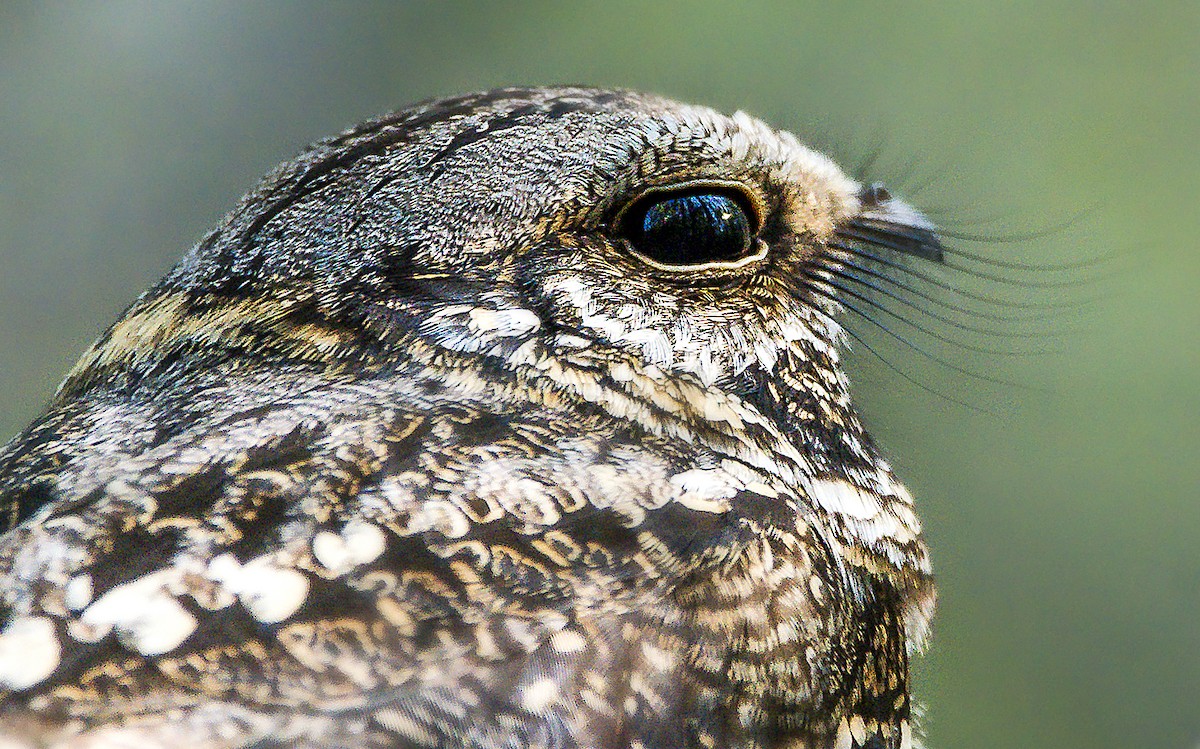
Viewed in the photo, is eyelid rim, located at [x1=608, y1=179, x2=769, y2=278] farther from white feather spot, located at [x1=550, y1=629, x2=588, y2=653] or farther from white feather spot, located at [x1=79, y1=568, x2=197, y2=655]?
white feather spot, located at [x1=79, y1=568, x2=197, y2=655]

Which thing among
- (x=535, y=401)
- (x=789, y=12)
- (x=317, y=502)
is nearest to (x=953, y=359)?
(x=535, y=401)

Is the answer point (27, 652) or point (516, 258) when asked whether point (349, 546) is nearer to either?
point (27, 652)

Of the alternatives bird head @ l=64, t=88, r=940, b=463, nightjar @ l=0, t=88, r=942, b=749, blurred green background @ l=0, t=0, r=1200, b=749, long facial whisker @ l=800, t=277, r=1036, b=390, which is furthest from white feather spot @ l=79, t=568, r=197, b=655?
blurred green background @ l=0, t=0, r=1200, b=749

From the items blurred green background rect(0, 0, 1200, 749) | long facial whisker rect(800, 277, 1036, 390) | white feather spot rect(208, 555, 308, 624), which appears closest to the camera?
white feather spot rect(208, 555, 308, 624)

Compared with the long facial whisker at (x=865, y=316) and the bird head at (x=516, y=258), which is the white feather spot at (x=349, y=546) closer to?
the bird head at (x=516, y=258)

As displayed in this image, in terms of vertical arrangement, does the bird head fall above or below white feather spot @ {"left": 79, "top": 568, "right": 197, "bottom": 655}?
above

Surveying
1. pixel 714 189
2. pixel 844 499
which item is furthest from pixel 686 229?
pixel 844 499

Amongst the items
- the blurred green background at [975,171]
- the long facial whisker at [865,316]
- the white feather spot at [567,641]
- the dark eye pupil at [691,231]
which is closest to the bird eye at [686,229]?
the dark eye pupil at [691,231]

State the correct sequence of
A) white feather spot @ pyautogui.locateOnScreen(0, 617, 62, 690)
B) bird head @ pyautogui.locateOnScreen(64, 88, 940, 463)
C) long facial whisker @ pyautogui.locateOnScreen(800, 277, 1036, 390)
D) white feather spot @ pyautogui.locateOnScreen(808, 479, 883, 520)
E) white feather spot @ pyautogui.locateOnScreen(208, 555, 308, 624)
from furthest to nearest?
long facial whisker @ pyautogui.locateOnScreen(800, 277, 1036, 390) → white feather spot @ pyautogui.locateOnScreen(808, 479, 883, 520) → bird head @ pyautogui.locateOnScreen(64, 88, 940, 463) → white feather spot @ pyautogui.locateOnScreen(208, 555, 308, 624) → white feather spot @ pyautogui.locateOnScreen(0, 617, 62, 690)
